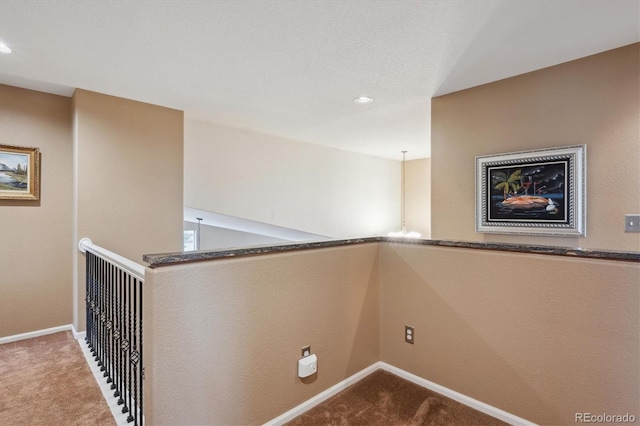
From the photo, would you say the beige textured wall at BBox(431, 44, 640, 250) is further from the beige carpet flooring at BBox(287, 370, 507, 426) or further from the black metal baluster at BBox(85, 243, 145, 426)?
the black metal baluster at BBox(85, 243, 145, 426)

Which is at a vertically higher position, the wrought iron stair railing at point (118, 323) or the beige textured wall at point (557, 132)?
the beige textured wall at point (557, 132)

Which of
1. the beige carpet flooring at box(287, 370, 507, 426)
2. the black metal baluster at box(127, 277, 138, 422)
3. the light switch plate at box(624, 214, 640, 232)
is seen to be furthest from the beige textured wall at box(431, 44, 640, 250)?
the black metal baluster at box(127, 277, 138, 422)

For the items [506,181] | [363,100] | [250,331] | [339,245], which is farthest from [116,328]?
[506,181]

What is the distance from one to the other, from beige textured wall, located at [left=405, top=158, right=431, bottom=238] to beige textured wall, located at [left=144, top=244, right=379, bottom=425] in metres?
5.10

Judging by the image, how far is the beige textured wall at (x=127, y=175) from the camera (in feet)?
9.93

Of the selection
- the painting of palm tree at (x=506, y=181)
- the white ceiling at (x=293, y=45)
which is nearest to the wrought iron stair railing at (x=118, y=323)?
the white ceiling at (x=293, y=45)

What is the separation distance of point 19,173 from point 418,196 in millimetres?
6579

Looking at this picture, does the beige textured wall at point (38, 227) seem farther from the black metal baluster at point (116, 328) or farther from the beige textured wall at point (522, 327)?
the beige textured wall at point (522, 327)

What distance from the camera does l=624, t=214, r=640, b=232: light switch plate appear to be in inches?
85.6

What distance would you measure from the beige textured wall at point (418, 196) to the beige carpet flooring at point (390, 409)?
17.0 feet

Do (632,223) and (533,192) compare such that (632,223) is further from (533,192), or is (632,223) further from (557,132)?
(557,132)

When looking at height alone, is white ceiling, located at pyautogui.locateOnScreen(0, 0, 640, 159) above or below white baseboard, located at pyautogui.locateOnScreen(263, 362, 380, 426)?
above

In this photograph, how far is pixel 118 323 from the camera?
2021 millimetres

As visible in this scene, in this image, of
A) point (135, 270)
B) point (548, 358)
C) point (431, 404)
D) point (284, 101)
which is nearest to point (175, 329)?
point (135, 270)
